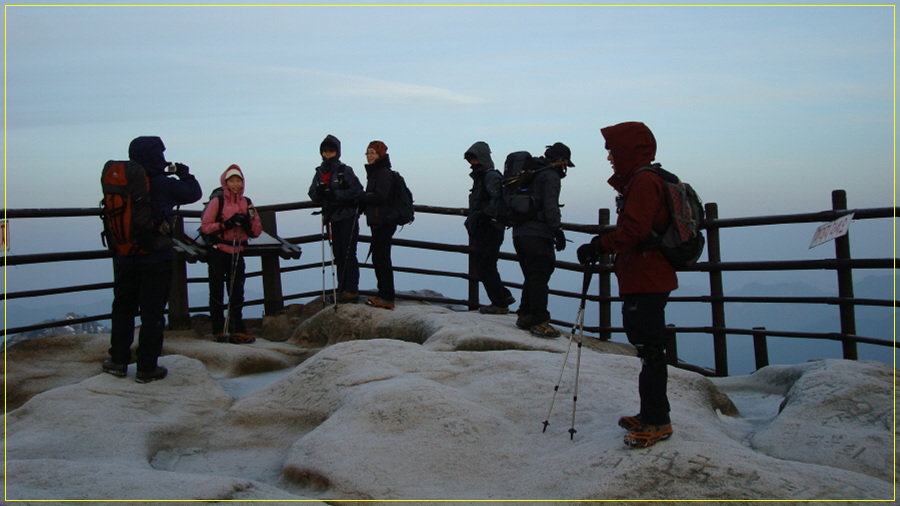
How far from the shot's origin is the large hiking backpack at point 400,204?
338 inches

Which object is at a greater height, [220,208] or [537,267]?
[220,208]

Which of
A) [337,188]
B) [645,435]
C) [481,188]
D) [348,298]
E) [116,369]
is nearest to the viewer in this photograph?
[645,435]

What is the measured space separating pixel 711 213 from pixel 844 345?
181cm

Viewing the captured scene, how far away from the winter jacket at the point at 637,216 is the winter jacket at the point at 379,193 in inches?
177

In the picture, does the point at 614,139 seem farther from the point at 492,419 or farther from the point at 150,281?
the point at 150,281

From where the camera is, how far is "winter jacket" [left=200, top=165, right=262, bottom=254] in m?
7.93

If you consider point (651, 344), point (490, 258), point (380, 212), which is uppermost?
point (380, 212)

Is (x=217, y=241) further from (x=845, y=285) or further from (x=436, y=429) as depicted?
(x=845, y=285)

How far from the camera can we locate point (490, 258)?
8266 mm

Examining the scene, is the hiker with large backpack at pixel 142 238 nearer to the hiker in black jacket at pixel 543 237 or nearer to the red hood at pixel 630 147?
the hiker in black jacket at pixel 543 237

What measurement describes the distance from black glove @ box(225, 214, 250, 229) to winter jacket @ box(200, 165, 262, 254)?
50 mm

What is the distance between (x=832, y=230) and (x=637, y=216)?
3.86m

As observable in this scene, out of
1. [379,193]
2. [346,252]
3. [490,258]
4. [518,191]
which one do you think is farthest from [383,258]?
[518,191]

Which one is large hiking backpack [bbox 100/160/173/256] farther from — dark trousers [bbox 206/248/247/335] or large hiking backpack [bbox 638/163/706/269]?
large hiking backpack [bbox 638/163/706/269]
